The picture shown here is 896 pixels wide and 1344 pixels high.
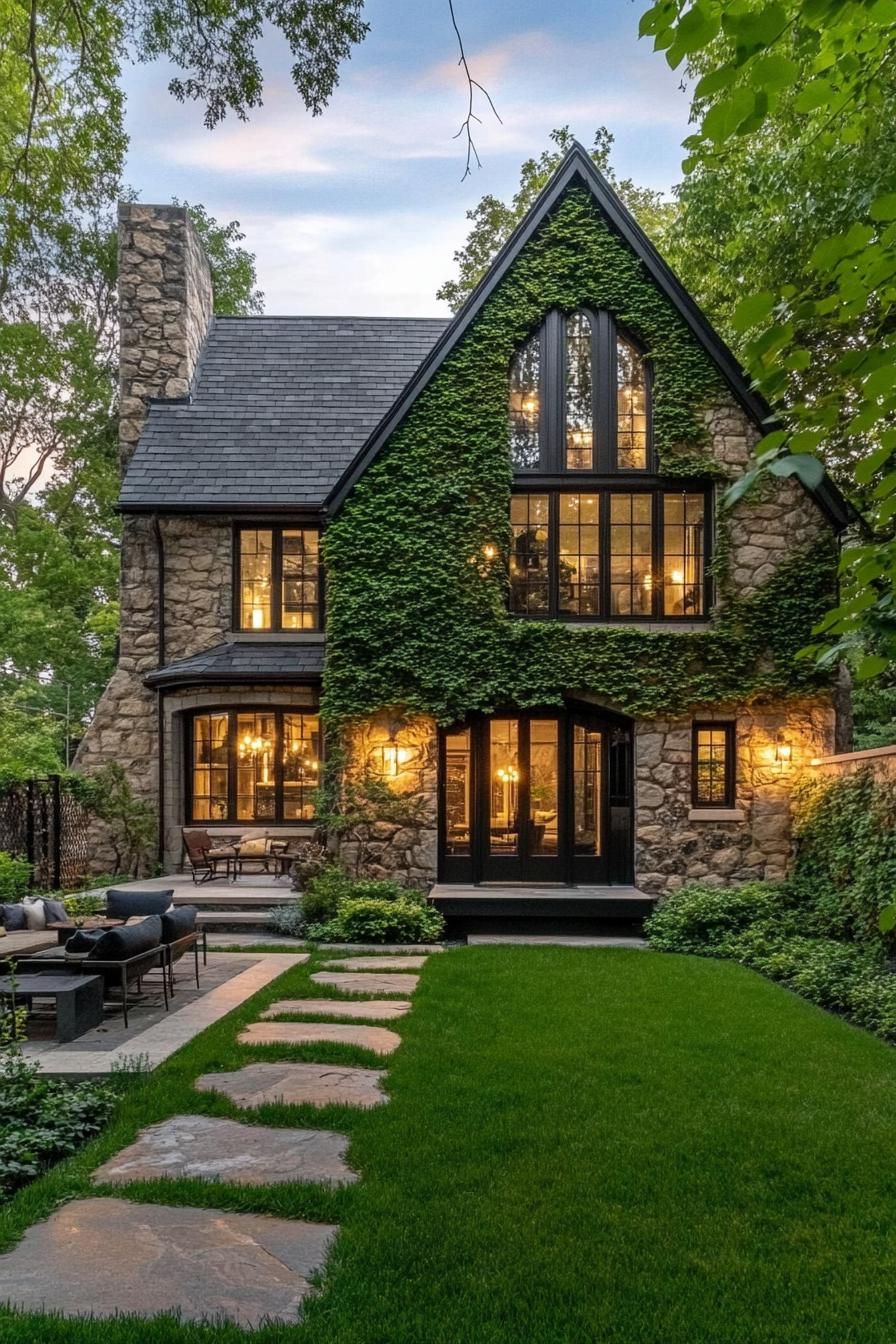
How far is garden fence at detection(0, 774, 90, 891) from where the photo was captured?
1259cm

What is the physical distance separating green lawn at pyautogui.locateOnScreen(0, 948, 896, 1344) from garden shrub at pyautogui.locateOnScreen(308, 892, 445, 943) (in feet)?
11.9

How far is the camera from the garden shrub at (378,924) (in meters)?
10.8

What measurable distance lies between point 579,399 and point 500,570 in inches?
106

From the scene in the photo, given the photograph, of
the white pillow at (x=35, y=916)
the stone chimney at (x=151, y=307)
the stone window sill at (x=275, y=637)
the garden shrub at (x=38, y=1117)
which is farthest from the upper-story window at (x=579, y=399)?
the garden shrub at (x=38, y=1117)

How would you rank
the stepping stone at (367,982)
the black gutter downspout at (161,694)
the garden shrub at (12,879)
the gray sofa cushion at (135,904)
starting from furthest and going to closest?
the black gutter downspout at (161,694), the garden shrub at (12,879), the gray sofa cushion at (135,904), the stepping stone at (367,982)

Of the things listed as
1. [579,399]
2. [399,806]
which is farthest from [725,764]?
[579,399]

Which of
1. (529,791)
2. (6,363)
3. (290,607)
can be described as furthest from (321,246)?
(529,791)

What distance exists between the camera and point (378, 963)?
9523 millimetres

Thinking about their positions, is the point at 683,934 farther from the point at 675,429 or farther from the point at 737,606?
the point at 675,429

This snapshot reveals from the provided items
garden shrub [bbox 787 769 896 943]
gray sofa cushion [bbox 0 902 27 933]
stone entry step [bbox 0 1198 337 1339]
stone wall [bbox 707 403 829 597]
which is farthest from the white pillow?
stone wall [bbox 707 403 829 597]

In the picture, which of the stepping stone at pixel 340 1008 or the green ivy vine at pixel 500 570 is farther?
the green ivy vine at pixel 500 570

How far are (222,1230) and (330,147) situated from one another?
274 inches

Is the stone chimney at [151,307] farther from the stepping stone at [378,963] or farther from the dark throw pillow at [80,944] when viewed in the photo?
the dark throw pillow at [80,944]

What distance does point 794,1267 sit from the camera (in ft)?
11.7
